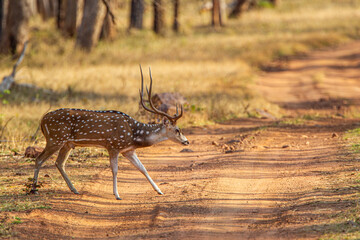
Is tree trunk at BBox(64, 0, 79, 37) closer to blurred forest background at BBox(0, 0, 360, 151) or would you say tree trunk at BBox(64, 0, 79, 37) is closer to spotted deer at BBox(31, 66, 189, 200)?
blurred forest background at BBox(0, 0, 360, 151)

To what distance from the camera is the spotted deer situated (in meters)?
8.19

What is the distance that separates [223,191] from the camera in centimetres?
821

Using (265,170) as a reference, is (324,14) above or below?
above

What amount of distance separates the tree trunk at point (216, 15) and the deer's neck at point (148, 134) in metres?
30.5

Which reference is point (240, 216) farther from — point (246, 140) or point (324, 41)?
point (324, 41)

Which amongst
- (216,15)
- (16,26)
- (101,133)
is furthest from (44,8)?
(101,133)

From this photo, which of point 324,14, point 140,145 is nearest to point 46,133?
point 140,145

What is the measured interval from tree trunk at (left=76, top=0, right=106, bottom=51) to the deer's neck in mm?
16284

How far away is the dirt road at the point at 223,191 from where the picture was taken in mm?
6738

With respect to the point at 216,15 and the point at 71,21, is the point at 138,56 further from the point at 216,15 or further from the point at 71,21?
the point at 216,15

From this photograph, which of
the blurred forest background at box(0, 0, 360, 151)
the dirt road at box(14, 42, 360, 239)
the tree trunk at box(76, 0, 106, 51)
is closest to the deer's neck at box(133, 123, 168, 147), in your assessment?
the dirt road at box(14, 42, 360, 239)

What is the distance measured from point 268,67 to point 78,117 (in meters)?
17.5

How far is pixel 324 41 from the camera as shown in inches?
1252

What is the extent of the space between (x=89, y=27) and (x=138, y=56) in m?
2.76
